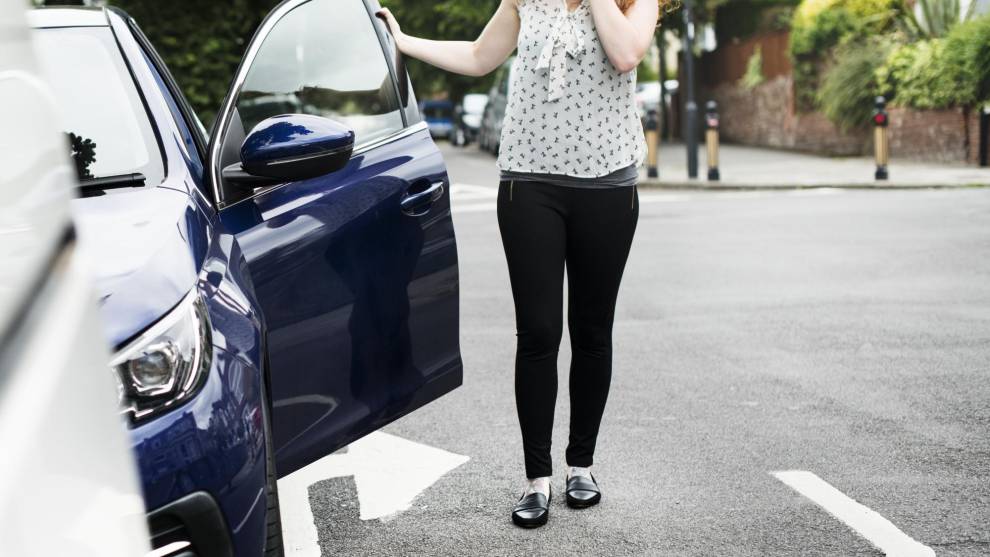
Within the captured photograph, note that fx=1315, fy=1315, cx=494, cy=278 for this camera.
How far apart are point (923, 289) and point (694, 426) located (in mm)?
3946

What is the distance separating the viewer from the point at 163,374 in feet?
7.55

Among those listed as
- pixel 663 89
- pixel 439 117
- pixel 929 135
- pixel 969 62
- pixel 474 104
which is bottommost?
pixel 439 117

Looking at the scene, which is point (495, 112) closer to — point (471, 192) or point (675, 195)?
point (471, 192)

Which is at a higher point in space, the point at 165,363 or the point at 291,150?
the point at 291,150

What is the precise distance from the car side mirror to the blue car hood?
0.84ft

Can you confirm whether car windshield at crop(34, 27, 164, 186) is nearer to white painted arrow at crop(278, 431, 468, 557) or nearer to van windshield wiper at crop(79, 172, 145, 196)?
van windshield wiper at crop(79, 172, 145, 196)

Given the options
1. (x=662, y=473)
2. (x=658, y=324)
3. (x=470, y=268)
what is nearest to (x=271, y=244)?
(x=662, y=473)

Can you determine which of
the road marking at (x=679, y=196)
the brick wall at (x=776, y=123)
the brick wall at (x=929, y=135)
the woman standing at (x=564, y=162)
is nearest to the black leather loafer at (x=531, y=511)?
the woman standing at (x=564, y=162)

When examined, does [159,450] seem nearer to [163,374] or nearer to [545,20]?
[163,374]

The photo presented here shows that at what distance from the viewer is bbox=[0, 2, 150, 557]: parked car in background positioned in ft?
3.11

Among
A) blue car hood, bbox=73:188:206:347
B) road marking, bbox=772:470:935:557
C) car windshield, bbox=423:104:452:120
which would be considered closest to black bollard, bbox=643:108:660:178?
road marking, bbox=772:470:935:557

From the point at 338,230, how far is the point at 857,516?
5.85 ft

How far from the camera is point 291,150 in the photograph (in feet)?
10.4

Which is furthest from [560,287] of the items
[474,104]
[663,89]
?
[474,104]
